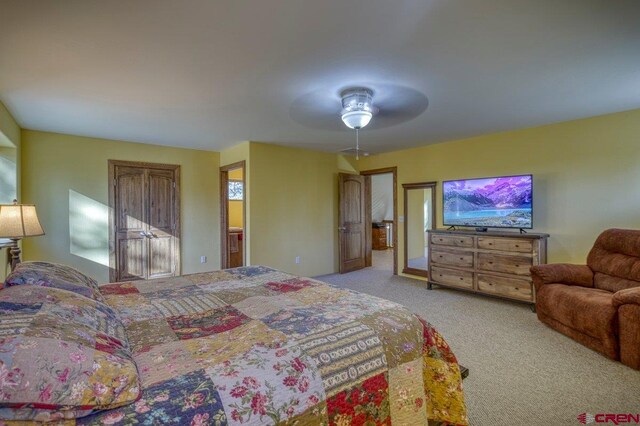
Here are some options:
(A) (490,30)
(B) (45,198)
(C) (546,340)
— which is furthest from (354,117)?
(B) (45,198)

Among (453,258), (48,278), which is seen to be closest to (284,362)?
(48,278)

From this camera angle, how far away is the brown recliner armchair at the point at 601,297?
Result: 7.84ft

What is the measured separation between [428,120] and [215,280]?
309 cm

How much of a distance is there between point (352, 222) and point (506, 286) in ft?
9.80

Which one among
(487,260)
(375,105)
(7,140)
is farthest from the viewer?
(487,260)

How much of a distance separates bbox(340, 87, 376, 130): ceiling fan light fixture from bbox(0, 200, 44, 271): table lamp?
9.56ft

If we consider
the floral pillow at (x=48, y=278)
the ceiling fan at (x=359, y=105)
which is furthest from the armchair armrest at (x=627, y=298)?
the floral pillow at (x=48, y=278)

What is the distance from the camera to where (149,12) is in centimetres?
170

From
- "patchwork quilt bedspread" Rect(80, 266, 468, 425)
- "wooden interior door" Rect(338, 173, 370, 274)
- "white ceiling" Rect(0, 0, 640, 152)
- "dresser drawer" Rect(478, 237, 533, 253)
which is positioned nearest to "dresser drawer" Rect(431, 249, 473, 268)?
"dresser drawer" Rect(478, 237, 533, 253)

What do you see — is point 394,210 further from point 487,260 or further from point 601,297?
point 601,297

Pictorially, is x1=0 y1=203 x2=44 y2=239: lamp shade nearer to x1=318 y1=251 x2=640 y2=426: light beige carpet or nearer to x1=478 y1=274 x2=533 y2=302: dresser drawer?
x1=318 y1=251 x2=640 y2=426: light beige carpet

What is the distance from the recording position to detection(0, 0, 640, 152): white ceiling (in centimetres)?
171

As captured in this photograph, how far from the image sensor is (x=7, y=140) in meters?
3.51

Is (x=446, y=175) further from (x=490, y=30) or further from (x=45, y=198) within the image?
(x=45, y=198)
